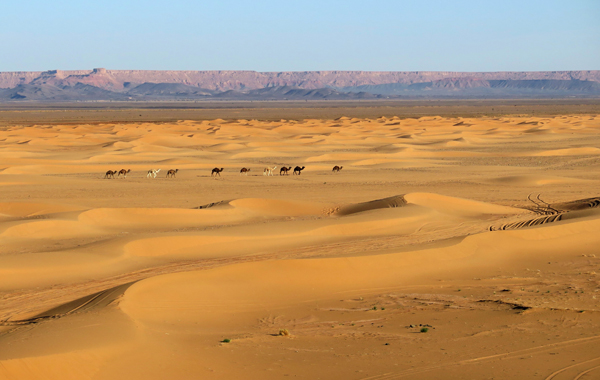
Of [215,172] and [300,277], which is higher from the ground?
[300,277]

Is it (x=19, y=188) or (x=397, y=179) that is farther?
(x=397, y=179)

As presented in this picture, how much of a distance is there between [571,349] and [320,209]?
12713 mm

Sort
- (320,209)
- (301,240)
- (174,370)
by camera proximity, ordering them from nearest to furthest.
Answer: (174,370) → (301,240) → (320,209)

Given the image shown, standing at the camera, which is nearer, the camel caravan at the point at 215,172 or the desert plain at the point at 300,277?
the desert plain at the point at 300,277

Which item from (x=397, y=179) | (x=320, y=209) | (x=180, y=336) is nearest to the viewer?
(x=180, y=336)

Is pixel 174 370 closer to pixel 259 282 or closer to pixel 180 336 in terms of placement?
pixel 180 336

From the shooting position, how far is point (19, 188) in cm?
2564

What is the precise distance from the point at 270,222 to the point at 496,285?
7589 mm

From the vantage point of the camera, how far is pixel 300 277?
1190 centimetres

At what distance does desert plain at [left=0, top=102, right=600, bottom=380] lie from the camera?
779cm

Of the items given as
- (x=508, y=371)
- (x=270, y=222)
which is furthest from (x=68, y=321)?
(x=270, y=222)

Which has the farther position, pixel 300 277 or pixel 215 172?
pixel 215 172

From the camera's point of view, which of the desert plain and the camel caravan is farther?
the camel caravan

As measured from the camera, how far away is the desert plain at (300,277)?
7.79 meters
